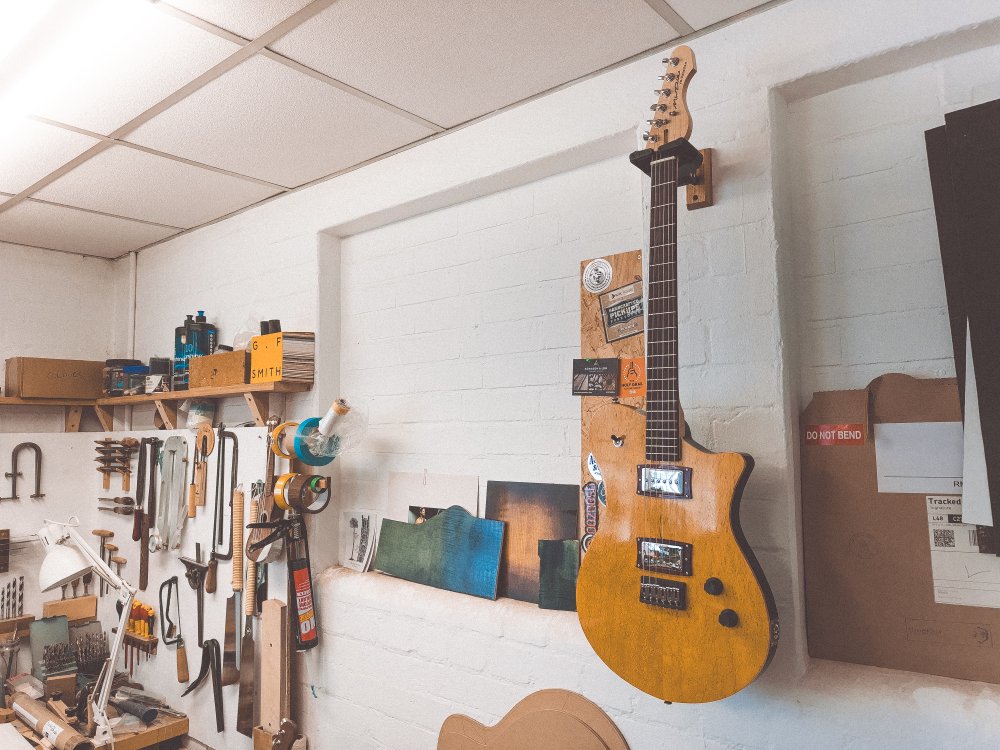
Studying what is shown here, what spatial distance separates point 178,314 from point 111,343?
2.44 ft

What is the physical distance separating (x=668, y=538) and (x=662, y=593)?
12 centimetres

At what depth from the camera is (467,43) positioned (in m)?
1.82

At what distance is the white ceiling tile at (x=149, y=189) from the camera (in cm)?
261

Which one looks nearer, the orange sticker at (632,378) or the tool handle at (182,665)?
the orange sticker at (632,378)

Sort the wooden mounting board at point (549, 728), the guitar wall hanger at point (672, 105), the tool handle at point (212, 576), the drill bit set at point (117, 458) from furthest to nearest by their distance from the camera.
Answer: the drill bit set at point (117, 458), the tool handle at point (212, 576), the wooden mounting board at point (549, 728), the guitar wall hanger at point (672, 105)

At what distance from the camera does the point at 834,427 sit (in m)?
1.64

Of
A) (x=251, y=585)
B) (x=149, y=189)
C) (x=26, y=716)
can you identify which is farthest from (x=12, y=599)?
(x=149, y=189)

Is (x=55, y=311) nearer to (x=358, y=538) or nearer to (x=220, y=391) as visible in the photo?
(x=220, y=391)

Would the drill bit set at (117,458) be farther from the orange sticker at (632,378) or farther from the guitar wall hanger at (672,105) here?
the guitar wall hanger at (672,105)

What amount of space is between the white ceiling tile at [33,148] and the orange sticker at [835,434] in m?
2.46

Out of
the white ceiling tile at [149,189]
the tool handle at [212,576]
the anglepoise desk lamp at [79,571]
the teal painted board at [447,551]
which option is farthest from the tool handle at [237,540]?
the white ceiling tile at [149,189]

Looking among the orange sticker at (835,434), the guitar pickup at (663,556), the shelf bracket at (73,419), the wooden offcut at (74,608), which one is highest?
the shelf bracket at (73,419)

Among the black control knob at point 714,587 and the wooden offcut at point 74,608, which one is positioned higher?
the black control knob at point 714,587

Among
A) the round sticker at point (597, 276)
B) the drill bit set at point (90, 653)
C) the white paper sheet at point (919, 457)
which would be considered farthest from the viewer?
the drill bit set at point (90, 653)
